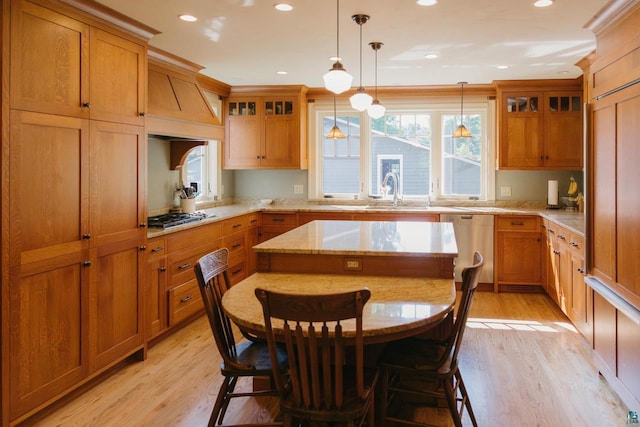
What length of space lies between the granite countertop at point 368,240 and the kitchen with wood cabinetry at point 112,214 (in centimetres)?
28

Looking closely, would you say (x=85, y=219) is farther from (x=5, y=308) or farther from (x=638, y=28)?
(x=638, y=28)

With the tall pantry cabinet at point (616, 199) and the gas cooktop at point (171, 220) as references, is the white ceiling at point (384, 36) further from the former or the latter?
the gas cooktop at point (171, 220)

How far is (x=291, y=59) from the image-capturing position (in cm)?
444

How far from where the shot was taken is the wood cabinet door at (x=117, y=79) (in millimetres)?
2850

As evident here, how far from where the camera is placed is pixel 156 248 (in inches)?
139

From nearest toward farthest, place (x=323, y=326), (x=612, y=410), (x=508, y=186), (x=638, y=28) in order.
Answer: (x=323, y=326)
(x=638, y=28)
(x=612, y=410)
(x=508, y=186)

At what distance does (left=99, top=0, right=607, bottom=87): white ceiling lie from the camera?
3082 millimetres

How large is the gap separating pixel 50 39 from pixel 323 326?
82.3 inches

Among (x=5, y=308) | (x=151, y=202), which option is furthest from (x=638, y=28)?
(x=151, y=202)

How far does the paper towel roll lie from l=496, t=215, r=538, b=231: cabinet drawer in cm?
55

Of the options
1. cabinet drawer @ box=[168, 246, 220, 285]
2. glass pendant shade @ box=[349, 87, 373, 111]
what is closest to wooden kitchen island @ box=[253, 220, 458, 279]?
glass pendant shade @ box=[349, 87, 373, 111]

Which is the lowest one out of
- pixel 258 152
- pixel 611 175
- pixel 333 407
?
pixel 333 407

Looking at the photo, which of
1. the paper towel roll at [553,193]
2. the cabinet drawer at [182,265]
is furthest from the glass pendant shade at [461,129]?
the cabinet drawer at [182,265]

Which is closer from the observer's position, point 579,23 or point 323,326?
point 323,326
